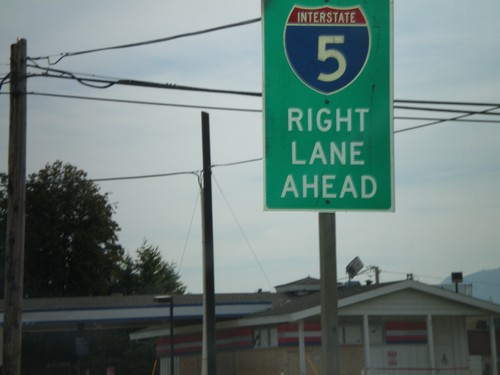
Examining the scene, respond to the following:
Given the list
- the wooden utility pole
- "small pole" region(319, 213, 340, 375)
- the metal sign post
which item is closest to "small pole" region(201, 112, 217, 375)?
the wooden utility pole

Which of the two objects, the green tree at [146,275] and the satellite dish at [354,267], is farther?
the green tree at [146,275]

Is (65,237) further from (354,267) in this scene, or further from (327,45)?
(327,45)

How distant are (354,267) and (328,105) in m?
29.2

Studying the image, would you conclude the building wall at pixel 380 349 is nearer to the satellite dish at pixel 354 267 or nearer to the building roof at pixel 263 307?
the building roof at pixel 263 307

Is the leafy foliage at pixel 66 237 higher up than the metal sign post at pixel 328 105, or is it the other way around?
the leafy foliage at pixel 66 237

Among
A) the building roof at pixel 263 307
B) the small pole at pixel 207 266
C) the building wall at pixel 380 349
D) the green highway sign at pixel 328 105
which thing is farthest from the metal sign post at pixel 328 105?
the building wall at pixel 380 349

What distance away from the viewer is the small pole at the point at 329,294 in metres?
7.89

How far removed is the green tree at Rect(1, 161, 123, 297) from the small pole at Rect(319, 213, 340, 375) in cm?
4844

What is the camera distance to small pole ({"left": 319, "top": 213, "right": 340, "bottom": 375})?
7.89 metres

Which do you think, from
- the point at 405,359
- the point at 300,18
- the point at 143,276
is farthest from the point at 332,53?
the point at 143,276

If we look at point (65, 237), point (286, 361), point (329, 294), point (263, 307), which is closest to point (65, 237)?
point (65, 237)

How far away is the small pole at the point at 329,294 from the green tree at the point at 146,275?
53758 mm

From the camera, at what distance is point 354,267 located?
3625 centimetres

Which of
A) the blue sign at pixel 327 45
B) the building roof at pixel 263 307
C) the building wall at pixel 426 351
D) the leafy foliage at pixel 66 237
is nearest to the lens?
the blue sign at pixel 327 45
